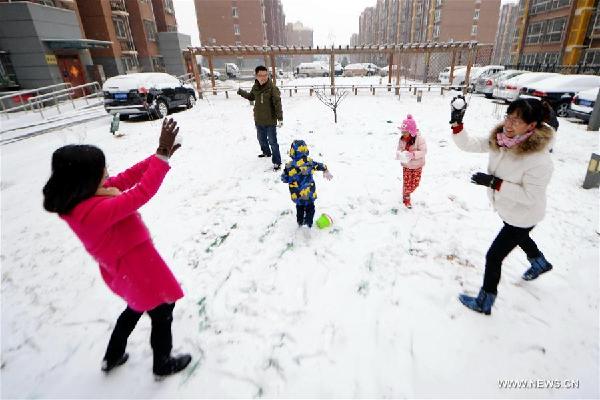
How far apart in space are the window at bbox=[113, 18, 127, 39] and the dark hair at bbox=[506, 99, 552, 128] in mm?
27923

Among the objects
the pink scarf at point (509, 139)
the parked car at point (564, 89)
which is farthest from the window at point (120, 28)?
the pink scarf at point (509, 139)

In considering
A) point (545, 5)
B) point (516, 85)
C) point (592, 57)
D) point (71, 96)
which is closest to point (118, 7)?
point (71, 96)

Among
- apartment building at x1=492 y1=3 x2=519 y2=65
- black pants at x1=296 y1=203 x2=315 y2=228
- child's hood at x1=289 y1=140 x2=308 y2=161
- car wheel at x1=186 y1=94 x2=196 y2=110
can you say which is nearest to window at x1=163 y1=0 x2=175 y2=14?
car wheel at x1=186 y1=94 x2=196 y2=110

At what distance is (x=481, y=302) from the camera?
8.54ft

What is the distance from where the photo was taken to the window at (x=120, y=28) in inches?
886

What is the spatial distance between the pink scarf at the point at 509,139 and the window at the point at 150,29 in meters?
31.0

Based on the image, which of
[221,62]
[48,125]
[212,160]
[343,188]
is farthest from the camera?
[221,62]

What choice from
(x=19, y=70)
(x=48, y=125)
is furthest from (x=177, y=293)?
(x=19, y=70)

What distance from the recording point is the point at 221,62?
44.6 meters

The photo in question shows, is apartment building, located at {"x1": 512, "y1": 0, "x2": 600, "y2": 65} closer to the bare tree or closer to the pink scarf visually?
the bare tree

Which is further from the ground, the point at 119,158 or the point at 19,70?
the point at 19,70

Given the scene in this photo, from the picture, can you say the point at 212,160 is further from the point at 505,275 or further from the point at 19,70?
the point at 19,70

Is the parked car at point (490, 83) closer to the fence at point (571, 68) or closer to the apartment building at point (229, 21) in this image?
the fence at point (571, 68)

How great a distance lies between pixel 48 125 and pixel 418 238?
44.0ft
